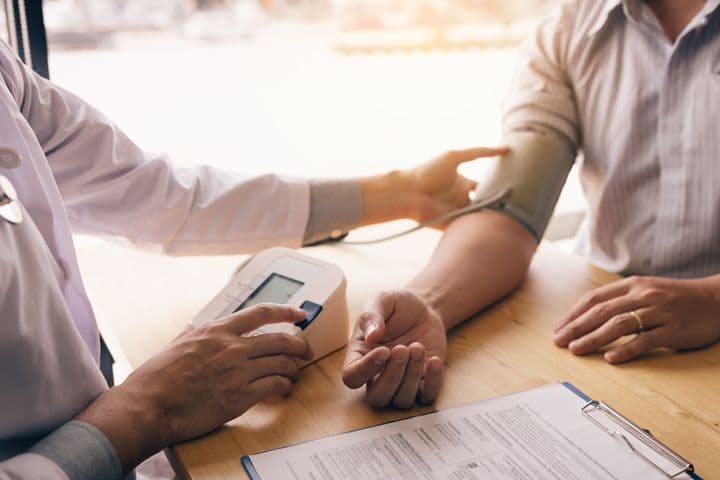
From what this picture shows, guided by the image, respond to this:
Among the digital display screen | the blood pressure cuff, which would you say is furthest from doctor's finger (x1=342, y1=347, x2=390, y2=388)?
the blood pressure cuff

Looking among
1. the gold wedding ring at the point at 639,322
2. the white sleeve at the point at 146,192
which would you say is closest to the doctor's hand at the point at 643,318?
the gold wedding ring at the point at 639,322

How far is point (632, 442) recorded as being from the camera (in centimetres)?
70

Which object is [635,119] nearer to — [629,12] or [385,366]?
[629,12]

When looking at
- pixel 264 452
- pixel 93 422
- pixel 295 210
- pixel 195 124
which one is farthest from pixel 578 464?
pixel 195 124

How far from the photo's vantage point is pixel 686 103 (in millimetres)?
1097

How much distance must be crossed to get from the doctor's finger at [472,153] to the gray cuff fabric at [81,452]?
2.56 feet

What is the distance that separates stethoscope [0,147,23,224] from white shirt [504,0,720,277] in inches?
32.6

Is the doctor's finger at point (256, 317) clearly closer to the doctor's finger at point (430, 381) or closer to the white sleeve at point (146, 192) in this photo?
the doctor's finger at point (430, 381)

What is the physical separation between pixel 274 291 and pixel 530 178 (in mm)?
519

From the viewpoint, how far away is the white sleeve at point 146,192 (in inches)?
37.7

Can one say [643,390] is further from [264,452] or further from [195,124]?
[195,124]

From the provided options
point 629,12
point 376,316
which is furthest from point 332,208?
point 629,12

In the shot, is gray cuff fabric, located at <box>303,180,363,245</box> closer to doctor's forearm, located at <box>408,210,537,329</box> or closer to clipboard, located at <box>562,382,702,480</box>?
doctor's forearm, located at <box>408,210,537,329</box>

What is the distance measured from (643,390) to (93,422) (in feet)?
2.04
